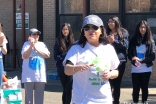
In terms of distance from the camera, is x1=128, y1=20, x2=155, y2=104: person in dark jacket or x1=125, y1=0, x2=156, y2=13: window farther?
x1=125, y1=0, x2=156, y2=13: window

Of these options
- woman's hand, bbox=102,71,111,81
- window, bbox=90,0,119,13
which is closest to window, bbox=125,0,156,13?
window, bbox=90,0,119,13

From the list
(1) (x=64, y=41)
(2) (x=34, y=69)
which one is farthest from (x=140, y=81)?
(2) (x=34, y=69)

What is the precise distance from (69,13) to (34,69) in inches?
264

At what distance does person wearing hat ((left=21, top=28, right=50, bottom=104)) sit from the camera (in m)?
7.96

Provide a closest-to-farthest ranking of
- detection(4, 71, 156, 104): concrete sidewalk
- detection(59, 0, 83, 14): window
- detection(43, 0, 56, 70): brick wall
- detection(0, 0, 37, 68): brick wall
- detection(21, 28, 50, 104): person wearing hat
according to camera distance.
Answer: detection(21, 28, 50, 104): person wearing hat → detection(4, 71, 156, 104): concrete sidewalk → detection(59, 0, 83, 14): window → detection(43, 0, 56, 70): brick wall → detection(0, 0, 37, 68): brick wall

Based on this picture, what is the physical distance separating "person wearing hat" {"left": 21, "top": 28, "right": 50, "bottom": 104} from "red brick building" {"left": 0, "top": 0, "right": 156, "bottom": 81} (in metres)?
5.46

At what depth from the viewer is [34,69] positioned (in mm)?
7996

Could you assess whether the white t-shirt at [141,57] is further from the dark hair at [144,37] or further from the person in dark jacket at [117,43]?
the person in dark jacket at [117,43]

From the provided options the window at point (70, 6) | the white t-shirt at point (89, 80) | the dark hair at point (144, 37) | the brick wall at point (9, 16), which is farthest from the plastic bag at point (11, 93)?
the brick wall at point (9, 16)

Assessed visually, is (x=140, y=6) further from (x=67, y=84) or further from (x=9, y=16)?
(x=9, y=16)

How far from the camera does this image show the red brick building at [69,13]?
42.5 feet

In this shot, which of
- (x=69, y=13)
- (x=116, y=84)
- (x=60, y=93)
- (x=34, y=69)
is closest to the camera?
(x=34, y=69)

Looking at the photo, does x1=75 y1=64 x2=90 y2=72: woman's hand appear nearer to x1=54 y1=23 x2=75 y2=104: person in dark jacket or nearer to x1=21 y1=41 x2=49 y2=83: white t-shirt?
x1=21 y1=41 x2=49 y2=83: white t-shirt

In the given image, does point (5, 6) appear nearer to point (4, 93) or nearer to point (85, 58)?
point (4, 93)
